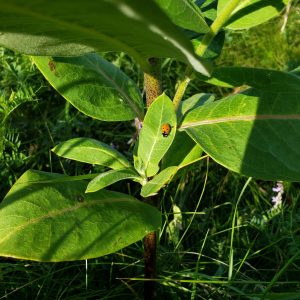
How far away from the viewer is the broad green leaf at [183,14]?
895mm

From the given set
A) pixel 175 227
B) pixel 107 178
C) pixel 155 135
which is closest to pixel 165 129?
pixel 155 135

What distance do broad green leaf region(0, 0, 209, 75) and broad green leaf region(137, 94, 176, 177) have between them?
0.29 ft

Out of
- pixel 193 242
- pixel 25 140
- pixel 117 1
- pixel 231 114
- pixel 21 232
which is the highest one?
pixel 117 1

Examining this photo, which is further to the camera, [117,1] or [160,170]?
[160,170]

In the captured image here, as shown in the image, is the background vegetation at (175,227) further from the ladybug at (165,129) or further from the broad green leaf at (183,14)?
the broad green leaf at (183,14)

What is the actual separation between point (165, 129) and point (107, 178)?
0.51ft

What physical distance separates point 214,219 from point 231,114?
0.81 m

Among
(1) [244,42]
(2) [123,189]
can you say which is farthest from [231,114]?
(1) [244,42]

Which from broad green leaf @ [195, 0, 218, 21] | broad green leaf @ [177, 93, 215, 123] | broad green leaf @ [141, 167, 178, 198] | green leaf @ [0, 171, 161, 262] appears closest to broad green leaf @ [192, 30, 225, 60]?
broad green leaf @ [195, 0, 218, 21]

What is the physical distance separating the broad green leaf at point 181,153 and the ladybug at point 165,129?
150mm

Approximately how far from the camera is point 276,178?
111cm

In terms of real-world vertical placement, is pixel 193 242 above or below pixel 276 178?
below

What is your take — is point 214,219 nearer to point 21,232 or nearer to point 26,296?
point 26,296

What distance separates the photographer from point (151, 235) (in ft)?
4.24
